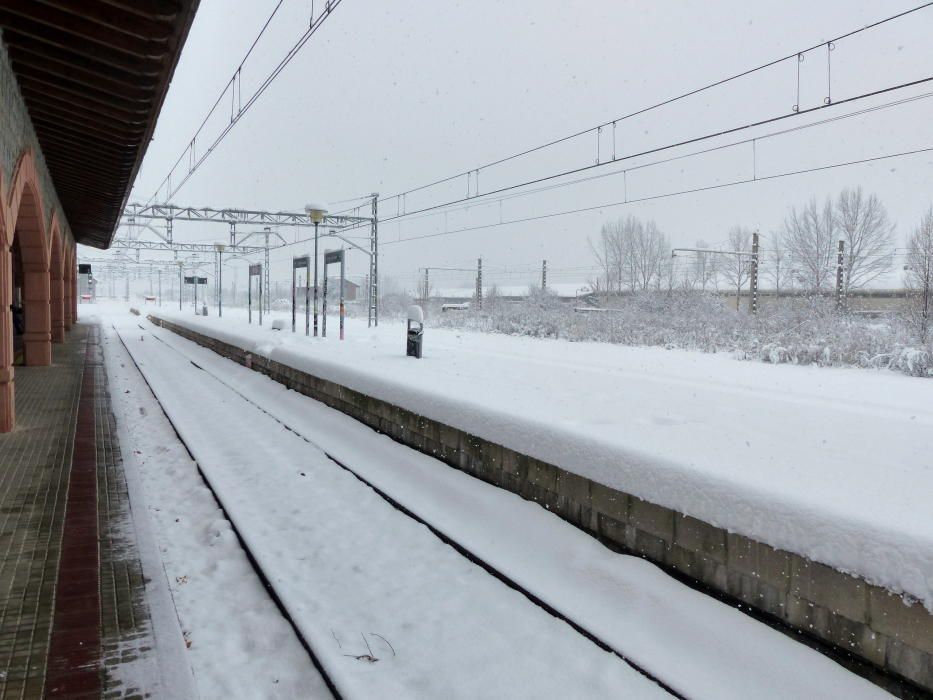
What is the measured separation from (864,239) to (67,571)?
136 feet

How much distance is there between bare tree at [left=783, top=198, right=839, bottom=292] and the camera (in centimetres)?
3744

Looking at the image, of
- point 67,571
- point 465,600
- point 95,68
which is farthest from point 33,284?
point 465,600

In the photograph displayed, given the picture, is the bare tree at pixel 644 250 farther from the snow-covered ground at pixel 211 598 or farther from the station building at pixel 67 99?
the snow-covered ground at pixel 211 598

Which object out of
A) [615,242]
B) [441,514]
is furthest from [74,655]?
[615,242]

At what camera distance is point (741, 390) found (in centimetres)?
907

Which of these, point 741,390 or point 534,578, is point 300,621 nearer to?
point 534,578

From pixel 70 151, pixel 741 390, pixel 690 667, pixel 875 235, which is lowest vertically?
pixel 690 667

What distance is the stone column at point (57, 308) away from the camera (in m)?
19.2

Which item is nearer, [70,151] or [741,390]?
[741,390]

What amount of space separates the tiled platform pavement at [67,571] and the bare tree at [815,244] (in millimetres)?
37934

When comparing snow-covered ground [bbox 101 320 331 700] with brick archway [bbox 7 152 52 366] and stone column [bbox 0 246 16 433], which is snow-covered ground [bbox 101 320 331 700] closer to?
stone column [bbox 0 246 16 433]

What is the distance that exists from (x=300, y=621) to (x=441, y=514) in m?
2.06

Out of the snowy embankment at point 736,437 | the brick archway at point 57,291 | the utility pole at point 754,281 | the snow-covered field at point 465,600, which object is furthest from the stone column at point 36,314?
the utility pole at point 754,281

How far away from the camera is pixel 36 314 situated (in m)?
13.2
